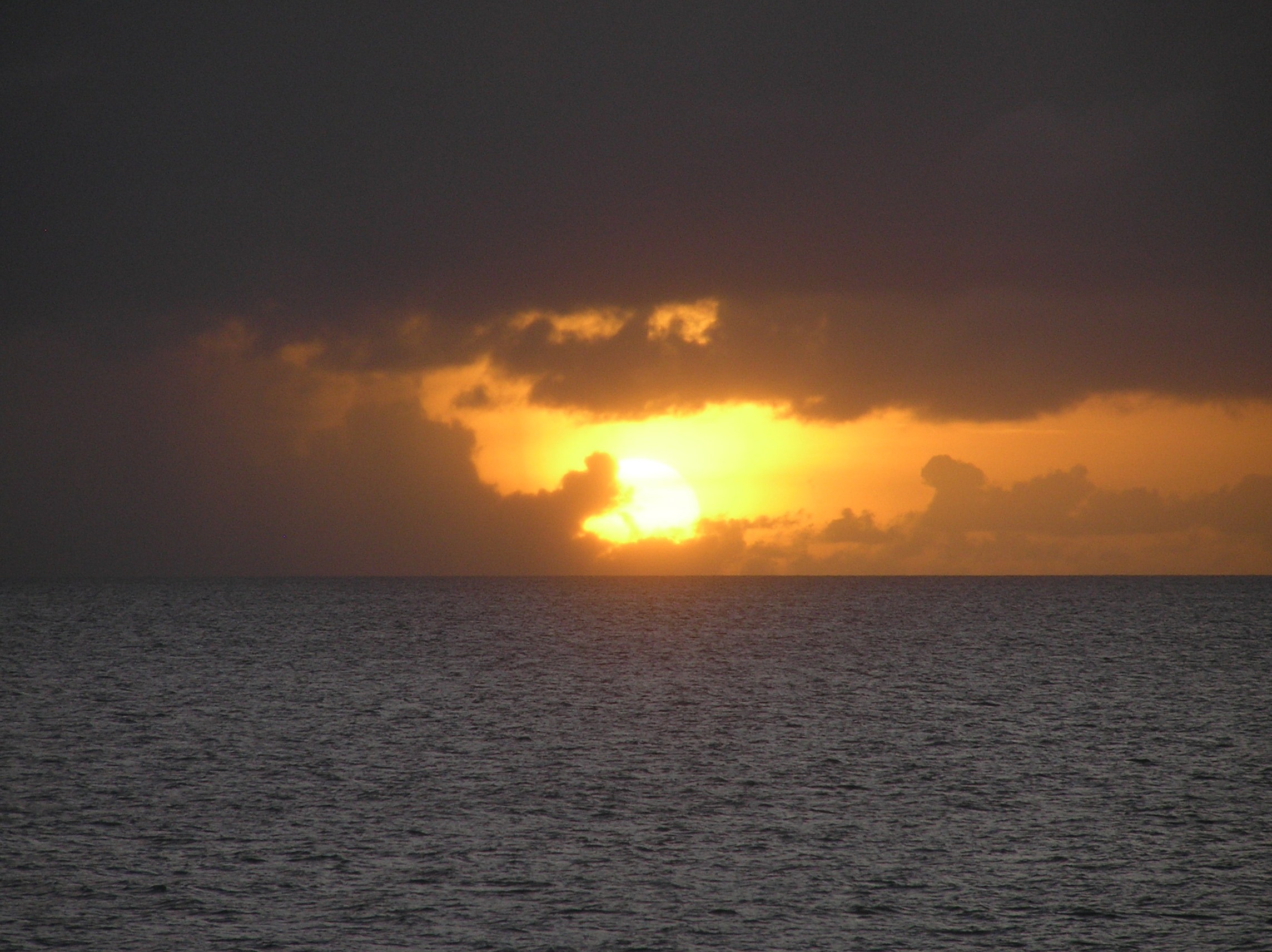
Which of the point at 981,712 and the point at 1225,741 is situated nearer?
the point at 1225,741

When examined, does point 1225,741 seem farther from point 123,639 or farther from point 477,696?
point 123,639

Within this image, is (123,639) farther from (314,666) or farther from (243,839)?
(243,839)

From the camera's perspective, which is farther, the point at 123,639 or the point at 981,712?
the point at 123,639

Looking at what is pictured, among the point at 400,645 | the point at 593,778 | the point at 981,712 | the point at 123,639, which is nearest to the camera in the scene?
the point at 593,778

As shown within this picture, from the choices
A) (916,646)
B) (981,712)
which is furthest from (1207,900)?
(916,646)

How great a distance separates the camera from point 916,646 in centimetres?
13225

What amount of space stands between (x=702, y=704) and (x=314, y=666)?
4301 cm

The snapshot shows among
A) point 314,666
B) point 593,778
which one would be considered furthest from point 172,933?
point 314,666

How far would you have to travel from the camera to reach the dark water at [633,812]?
2966cm

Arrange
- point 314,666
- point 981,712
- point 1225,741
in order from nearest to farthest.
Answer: point 1225,741 < point 981,712 < point 314,666

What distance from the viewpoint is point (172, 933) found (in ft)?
92.8

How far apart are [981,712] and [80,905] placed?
55441 mm

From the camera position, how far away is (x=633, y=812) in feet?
139

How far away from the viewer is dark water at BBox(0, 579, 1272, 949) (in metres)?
Answer: 29.7
